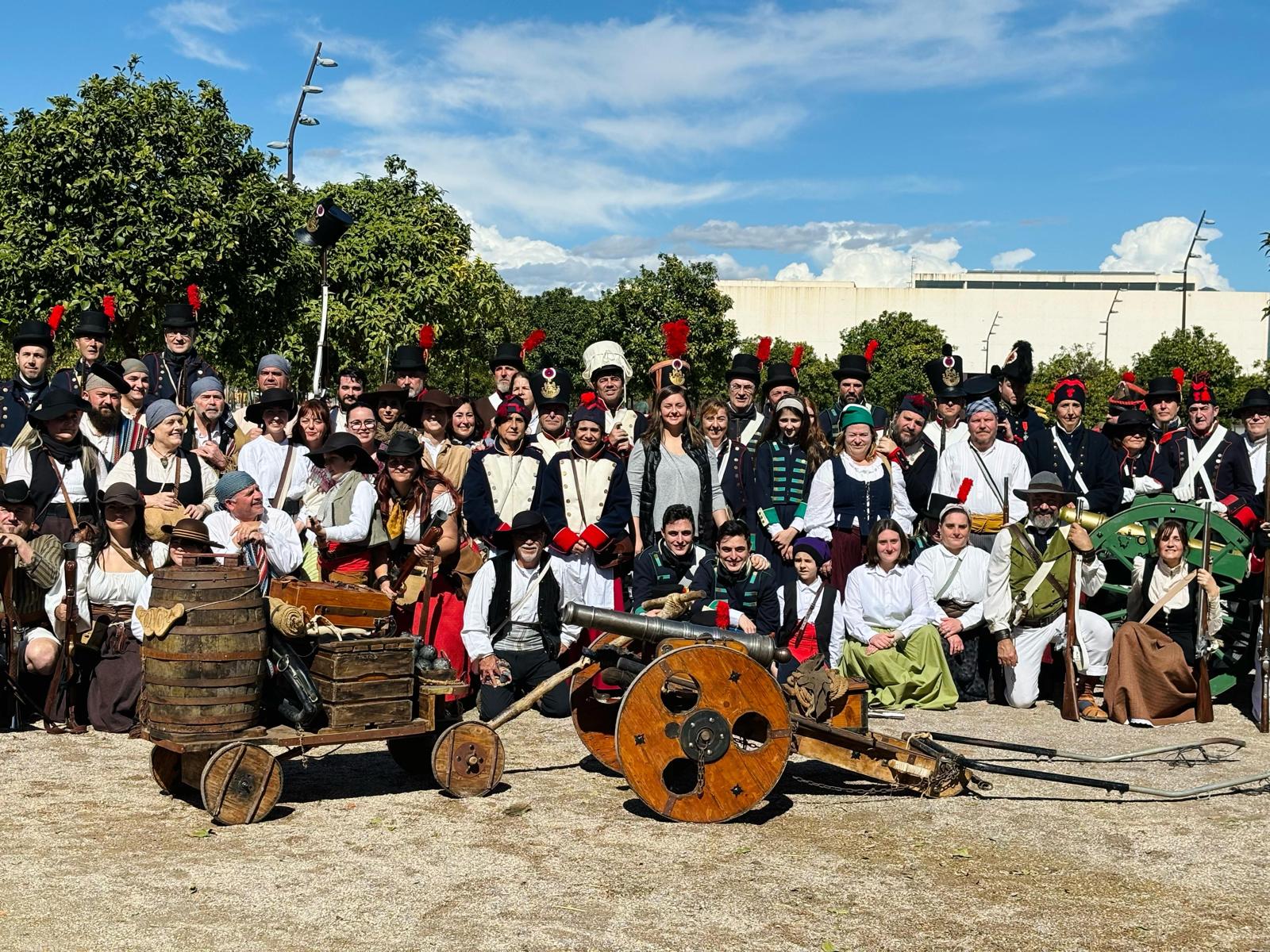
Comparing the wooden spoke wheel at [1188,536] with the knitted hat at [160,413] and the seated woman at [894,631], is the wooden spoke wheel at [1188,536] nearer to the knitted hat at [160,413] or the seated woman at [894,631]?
the seated woman at [894,631]

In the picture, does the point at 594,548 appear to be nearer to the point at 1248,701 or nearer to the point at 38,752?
the point at 38,752

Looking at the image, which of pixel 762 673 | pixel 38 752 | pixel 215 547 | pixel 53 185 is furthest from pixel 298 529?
pixel 53 185

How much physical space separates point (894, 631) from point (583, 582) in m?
2.10

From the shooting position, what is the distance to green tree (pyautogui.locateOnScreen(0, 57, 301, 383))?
51.0 feet

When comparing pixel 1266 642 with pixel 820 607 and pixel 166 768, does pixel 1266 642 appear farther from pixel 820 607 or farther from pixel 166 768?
pixel 166 768

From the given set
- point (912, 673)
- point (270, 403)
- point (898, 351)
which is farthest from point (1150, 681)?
point (898, 351)

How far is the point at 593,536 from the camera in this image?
8359 millimetres

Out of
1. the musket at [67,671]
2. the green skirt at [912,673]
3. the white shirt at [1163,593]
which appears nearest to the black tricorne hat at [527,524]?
the green skirt at [912,673]

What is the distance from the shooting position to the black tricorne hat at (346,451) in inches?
307

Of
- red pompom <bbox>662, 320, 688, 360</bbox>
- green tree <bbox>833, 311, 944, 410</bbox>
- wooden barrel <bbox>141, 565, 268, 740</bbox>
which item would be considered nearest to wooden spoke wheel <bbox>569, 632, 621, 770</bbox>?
wooden barrel <bbox>141, 565, 268, 740</bbox>

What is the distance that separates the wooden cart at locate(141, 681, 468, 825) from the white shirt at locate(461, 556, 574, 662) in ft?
4.40

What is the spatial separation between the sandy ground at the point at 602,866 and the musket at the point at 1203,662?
4.43ft

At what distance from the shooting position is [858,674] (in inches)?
342

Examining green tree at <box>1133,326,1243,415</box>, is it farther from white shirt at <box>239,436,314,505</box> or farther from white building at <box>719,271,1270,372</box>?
white building at <box>719,271,1270,372</box>
